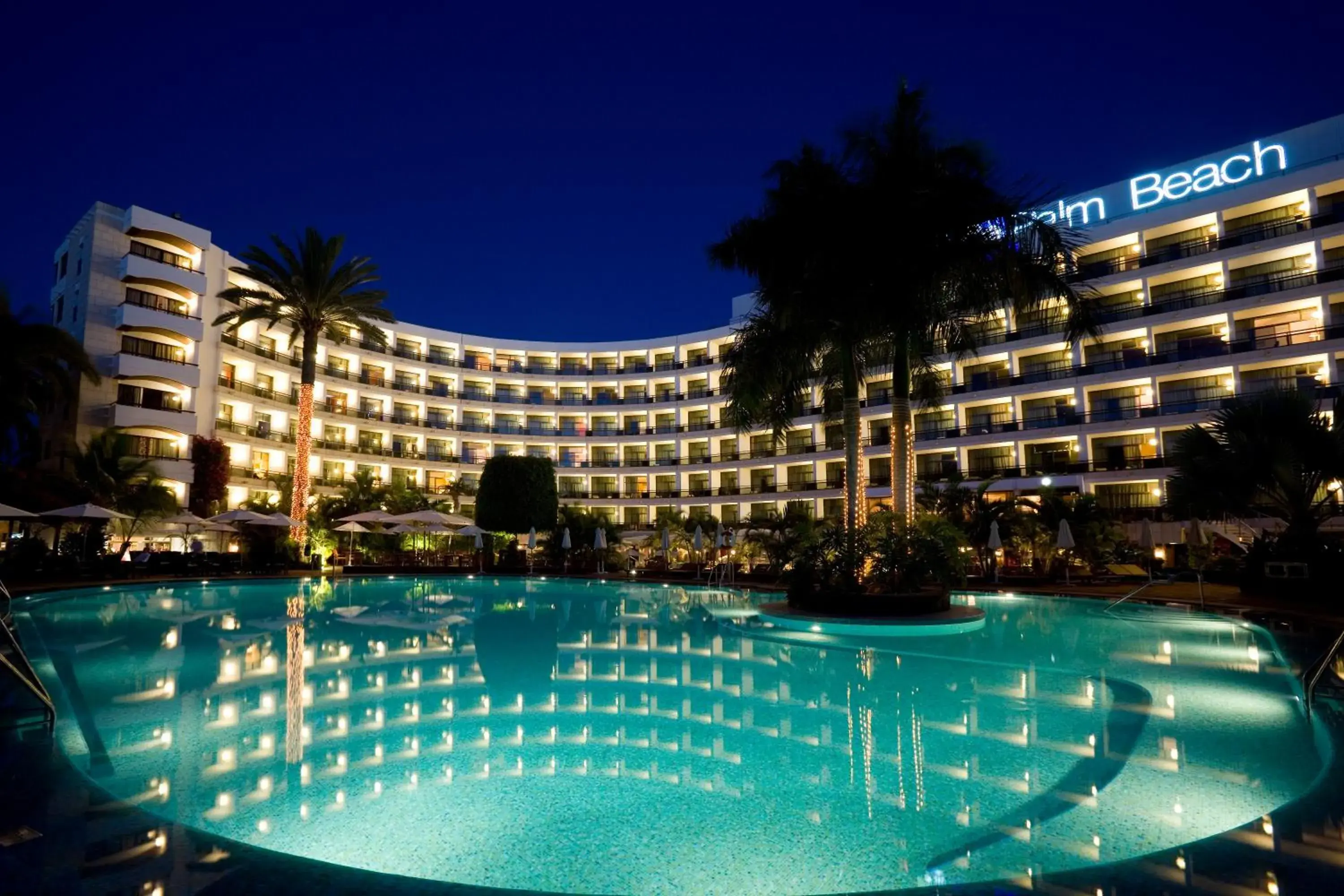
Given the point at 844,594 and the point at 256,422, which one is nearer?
the point at 844,594

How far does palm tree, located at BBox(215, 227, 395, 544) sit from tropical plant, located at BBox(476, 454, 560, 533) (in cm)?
840

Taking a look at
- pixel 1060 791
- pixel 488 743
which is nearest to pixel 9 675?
pixel 488 743

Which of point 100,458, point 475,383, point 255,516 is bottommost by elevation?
point 255,516

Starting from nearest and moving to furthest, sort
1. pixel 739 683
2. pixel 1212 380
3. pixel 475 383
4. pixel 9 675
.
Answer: pixel 9 675
pixel 739 683
pixel 1212 380
pixel 475 383

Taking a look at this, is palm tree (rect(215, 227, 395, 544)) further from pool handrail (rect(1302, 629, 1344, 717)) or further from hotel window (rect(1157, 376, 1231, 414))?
hotel window (rect(1157, 376, 1231, 414))

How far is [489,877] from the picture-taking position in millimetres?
3807

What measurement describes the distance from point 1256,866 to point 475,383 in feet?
201

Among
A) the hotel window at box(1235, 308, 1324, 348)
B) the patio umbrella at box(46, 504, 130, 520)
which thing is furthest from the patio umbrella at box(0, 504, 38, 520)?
the hotel window at box(1235, 308, 1324, 348)

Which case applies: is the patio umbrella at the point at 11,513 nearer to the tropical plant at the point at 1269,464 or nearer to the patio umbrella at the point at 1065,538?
the patio umbrella at the point at 1065,538

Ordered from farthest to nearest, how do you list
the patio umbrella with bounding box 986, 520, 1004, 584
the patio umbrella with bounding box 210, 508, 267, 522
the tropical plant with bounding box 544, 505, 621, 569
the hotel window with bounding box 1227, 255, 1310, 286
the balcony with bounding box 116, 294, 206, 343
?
the balcony with bounding box 116, 294, 206, 343 → the hotel window with bounding box 1227, 255, 1310, 286 → the tropical plant with bounding box 544, 505, 621, 569 → the patio umbrella with bounding box 210, 508, 267, 522 → the patio umbrella with bounding box 986, 520, 1004, 584

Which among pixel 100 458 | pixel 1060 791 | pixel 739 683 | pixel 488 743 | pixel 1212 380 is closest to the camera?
pixel 1060 791

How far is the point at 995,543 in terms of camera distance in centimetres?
2300

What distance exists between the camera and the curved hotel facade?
1325 inches

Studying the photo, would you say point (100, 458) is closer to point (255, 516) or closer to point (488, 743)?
point (255, 516)
